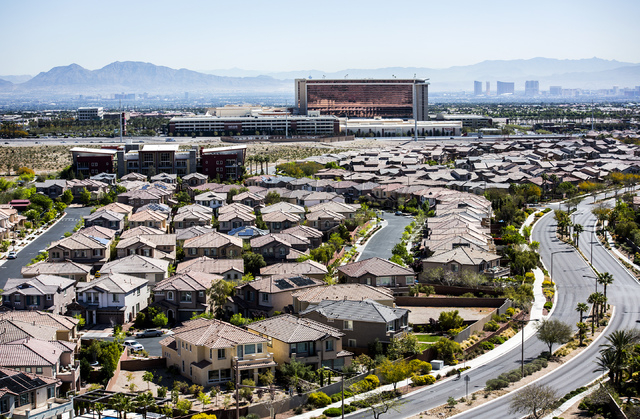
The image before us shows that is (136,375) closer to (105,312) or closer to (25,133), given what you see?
(105,312)

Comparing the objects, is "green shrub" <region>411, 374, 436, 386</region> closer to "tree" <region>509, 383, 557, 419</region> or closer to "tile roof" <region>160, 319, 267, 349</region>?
"tree" <region>509, 383, 557, 419</region>

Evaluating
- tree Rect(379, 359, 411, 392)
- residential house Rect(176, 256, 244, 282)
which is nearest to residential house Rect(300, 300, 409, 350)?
tree Rect(379, 359, 411, 392)

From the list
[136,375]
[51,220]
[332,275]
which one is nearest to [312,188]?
[51,220]

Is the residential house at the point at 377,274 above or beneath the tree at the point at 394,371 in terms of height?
above

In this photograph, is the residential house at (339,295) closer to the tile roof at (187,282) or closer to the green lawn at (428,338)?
the green lawn at (428,338)

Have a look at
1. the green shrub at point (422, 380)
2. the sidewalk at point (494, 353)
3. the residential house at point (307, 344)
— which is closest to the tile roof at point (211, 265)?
the residential house at point (307, 344)
